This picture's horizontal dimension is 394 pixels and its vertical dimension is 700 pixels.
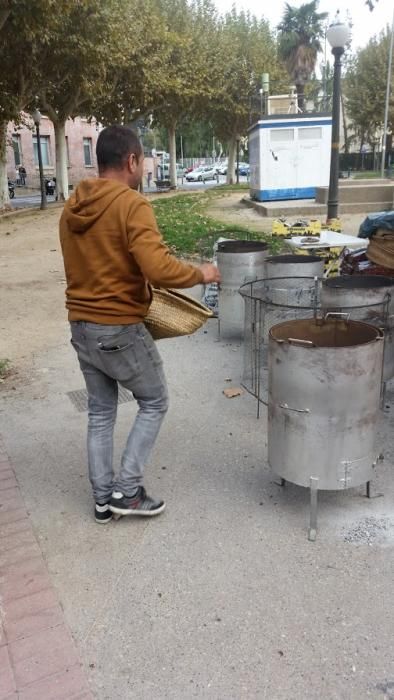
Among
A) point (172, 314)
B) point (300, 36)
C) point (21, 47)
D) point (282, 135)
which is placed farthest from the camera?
point (300, 36)

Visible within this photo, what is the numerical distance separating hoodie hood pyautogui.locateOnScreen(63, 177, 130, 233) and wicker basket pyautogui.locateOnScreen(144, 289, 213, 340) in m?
0.54

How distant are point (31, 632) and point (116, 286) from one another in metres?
1.50

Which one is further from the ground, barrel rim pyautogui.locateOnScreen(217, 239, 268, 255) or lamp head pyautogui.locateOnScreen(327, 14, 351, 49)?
lamp head pyautogui.locateOnScreen(327, 14, 351, 49)

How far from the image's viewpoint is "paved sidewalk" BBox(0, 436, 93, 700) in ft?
7.08

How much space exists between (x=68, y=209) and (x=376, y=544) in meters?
2.19

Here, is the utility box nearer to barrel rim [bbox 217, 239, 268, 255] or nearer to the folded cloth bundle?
barrel rim [bbox 217, 239, 268, 255]

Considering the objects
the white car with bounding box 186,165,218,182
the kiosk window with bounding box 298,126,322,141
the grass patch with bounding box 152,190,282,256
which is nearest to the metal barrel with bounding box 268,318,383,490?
the grass patch with bounding box 152,190,282,256

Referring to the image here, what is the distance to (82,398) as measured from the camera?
5004 mm

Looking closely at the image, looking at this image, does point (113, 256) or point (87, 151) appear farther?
point (87, 151)

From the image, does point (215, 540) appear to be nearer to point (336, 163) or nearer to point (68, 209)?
point (68, 209)

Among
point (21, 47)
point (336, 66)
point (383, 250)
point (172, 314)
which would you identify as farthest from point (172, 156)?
point (172, 314)

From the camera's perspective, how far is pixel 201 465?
3.81 metres

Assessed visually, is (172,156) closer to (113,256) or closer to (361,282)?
(361,282)

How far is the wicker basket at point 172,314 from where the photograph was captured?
3.03m
